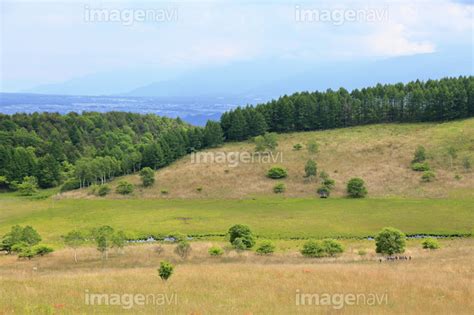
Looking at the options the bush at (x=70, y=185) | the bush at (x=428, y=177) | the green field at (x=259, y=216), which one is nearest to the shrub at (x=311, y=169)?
the green field at (x=259, y=216)

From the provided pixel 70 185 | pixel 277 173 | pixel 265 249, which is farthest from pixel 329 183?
pixel 70 185

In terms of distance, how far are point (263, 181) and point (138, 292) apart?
70339 mm

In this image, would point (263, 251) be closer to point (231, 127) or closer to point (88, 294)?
point (88, 294)

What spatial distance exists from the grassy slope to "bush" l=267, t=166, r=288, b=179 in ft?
4.22

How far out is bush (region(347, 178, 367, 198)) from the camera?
7738 centimetres

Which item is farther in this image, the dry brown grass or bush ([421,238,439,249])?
bush ([421,238,439,249])

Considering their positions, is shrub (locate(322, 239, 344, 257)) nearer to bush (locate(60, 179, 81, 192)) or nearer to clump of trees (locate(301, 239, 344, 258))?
clump of trees (locate(301, 239, 344, 258))

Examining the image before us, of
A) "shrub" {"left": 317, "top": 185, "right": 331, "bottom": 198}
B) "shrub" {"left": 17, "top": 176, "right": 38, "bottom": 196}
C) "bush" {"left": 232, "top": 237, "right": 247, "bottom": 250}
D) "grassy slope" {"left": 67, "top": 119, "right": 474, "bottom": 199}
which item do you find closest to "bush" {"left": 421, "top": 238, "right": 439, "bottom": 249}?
"bush" {"left": 232, "top": 237, "right": 247, "bottom": 250}

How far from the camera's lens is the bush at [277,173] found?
89125 millimetres

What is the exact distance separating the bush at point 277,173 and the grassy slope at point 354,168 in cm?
129

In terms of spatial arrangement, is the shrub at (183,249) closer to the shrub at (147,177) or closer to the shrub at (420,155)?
the shrub at (147,177)

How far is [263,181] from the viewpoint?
292 feet

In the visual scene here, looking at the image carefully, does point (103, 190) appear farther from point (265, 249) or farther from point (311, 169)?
point (265, 249)

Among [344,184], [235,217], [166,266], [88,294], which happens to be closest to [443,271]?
[166,266]
